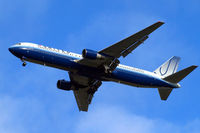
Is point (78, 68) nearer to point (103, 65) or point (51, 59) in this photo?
point (103, 65)

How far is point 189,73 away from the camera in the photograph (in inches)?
2472

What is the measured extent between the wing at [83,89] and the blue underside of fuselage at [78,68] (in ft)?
11.5

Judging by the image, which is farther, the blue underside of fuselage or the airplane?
the blue underside of fuselage

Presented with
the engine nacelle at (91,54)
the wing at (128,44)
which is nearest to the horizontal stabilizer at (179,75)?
the wing at (128,44)

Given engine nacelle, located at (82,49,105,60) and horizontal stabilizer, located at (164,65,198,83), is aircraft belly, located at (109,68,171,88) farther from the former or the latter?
engine nacelle, located at (82,49,105,60)

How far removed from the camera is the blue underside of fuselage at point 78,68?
59.7 metres

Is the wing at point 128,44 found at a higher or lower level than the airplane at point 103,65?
higher

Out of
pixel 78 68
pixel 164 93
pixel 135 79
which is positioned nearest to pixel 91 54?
pixel 78 68

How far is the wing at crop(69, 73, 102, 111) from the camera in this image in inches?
2628

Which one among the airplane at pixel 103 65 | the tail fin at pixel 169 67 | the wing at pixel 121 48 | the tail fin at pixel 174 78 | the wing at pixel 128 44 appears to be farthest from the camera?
the tail fin at pixel 169 67

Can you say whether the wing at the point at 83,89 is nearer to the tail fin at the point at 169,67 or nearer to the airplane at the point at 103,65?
the airplane at the point at 103,65

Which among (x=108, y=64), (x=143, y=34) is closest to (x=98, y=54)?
(x=108, y=64)

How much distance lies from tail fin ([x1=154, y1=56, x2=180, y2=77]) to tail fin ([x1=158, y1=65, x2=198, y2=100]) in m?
2.56

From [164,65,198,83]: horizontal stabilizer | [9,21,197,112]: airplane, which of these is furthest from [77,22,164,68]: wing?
[164,65,198,83]: horizontal stabilizer
